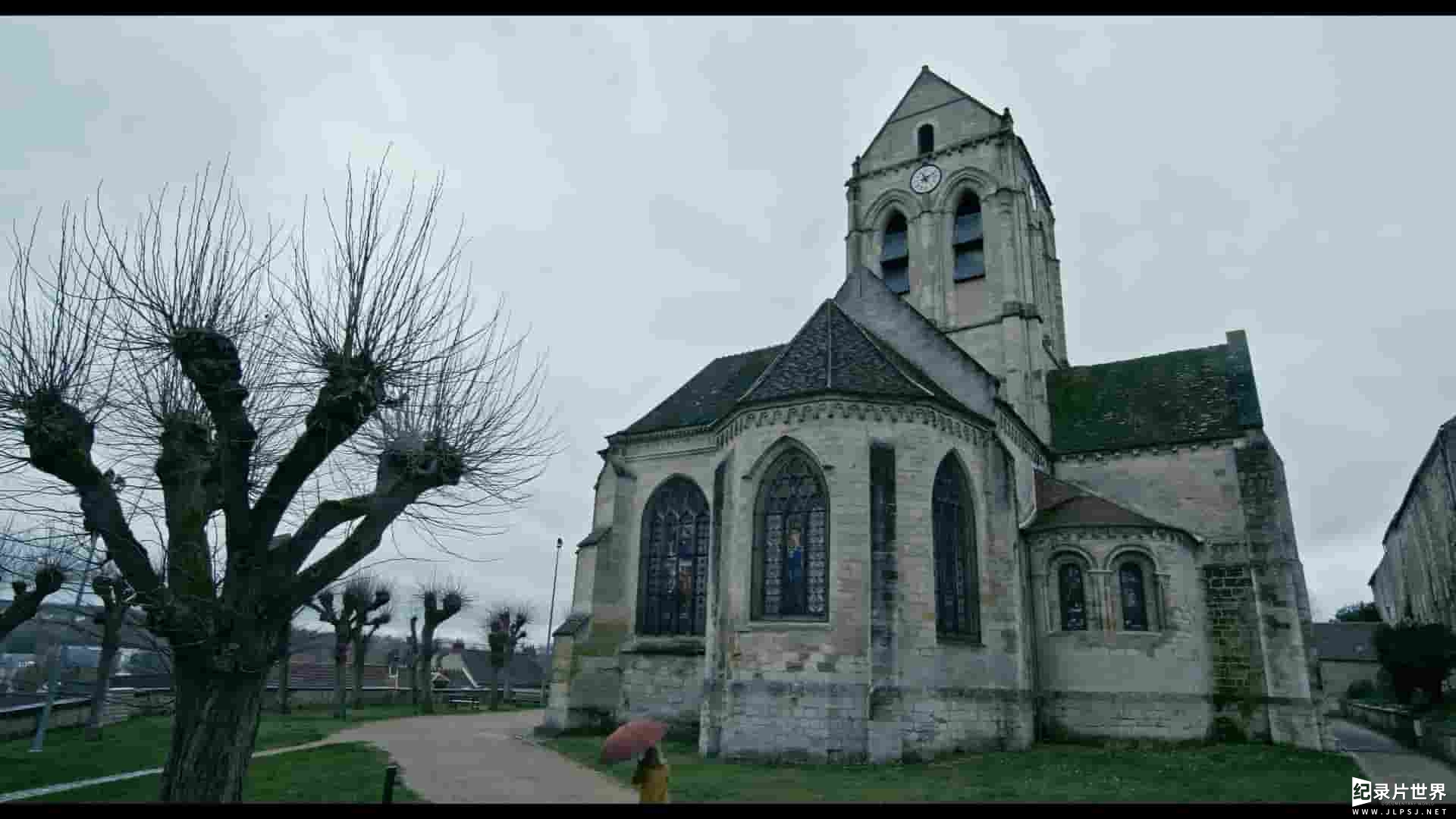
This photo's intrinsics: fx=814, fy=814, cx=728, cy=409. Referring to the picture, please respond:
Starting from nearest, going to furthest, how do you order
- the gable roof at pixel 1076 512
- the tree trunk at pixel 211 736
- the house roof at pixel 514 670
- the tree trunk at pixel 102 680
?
1. the tree trunk at pixel 211 736
2. the gable roof at pixel 1076 512
3. the tree trunk at pixel 102 680
4. the house roof at pixel 514 670

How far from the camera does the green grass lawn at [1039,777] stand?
1181cm

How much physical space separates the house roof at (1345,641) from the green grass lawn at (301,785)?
54.5m

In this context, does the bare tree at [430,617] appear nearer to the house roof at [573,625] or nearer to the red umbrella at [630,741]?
the house roof at [573,625]

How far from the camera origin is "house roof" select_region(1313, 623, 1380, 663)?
49.2 m

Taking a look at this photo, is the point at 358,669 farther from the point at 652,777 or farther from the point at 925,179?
the point at 652,777

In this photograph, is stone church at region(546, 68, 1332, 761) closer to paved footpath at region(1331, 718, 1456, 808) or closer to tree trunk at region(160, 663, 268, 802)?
paved footpath at region(1331, 718, 1456, 808)

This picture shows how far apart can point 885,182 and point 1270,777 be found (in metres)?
20.7

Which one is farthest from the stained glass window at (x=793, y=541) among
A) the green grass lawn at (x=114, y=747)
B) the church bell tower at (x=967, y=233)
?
the green grass lawn at (x=114, y=747)

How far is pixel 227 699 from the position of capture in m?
7.83

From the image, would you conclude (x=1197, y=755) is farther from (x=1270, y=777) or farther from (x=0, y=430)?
(x=0, y=430)

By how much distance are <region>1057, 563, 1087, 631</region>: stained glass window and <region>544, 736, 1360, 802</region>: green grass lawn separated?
2.98 meters

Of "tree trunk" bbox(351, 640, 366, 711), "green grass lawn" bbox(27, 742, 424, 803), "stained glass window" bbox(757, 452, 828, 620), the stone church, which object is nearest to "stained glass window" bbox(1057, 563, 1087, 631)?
the stone church

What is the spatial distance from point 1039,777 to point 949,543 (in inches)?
208

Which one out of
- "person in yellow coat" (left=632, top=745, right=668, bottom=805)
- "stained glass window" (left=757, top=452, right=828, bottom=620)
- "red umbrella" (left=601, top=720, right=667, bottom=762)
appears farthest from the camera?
"stained glass window" (left=757, top=452, right=828, bottom=620)
